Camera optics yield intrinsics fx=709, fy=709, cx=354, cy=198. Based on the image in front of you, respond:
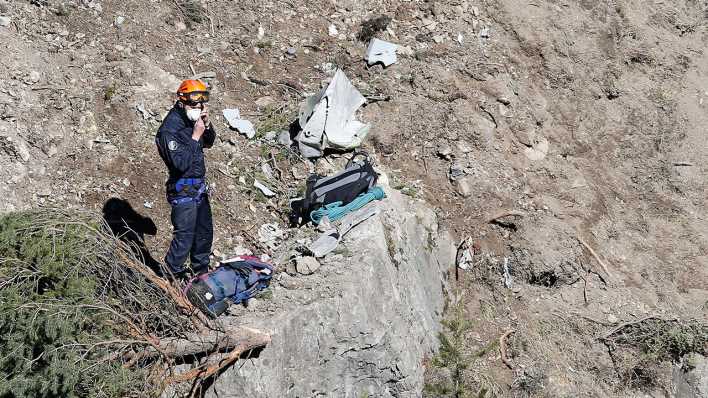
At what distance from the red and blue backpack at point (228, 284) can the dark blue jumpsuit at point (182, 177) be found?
1.37ft

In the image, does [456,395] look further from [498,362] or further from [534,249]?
[534,249]

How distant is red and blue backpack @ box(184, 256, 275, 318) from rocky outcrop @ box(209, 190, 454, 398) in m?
0.13

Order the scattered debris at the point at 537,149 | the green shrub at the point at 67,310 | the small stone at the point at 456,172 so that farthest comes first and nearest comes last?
the scattered debris at the point at 537,149, the small stone at the point at 456,172, the green shrub at the point at 67,310

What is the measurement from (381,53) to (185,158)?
13.4 ft

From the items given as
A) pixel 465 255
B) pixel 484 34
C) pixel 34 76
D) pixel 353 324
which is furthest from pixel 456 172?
pixel 34 76

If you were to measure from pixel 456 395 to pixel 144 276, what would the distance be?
320 centimetres

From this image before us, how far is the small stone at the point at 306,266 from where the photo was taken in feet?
20.0

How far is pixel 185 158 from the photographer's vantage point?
5.78m

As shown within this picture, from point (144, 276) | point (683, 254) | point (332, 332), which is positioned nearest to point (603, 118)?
point (683, 254)

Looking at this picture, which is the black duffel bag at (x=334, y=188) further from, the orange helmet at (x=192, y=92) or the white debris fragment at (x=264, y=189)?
the orange helmet at (x=192, y=92)

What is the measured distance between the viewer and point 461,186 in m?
8.36

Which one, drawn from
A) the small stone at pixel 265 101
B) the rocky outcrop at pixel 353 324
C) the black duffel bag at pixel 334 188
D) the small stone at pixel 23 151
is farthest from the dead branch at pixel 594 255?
the small stone at pixel 23 151

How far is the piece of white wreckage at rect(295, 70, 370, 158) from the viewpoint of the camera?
7.80m

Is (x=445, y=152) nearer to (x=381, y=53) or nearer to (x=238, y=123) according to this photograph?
(x=381, y=53)
